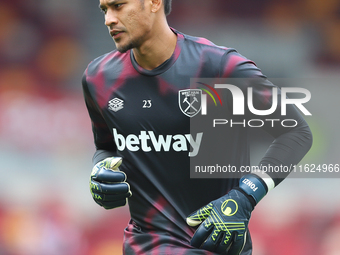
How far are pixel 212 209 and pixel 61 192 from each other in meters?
3.30

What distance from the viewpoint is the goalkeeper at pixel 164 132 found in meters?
2.44

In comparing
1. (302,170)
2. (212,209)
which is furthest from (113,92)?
(302,170)

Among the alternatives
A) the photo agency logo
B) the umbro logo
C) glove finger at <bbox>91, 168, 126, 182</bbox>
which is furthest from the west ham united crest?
glove finger at <bbox>91, 168, 126, 182</bbox>

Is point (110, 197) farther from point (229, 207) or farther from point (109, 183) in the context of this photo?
point (229, 207)

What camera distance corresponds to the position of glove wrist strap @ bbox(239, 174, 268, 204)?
2.26m

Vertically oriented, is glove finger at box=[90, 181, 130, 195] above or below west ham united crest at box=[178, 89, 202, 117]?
below

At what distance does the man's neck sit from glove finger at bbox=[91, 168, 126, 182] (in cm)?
53

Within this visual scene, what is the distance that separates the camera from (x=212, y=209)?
223 cm

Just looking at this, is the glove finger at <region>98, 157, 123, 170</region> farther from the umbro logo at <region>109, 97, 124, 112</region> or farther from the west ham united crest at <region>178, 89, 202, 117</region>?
the west ham united crest at <region>178, 89, 202, 117</region>

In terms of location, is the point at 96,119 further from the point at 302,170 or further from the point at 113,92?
the point at 302,170

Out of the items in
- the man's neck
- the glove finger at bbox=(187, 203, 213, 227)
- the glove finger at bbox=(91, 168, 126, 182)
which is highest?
the man's neck

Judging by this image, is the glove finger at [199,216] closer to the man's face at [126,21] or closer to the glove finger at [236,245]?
the glove finger at [236,245]

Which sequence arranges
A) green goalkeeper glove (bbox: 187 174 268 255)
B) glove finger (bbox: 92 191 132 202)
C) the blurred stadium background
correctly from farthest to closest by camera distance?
the blurred stadium background → glove finger (bbox: 92 191 132 202) → green goalkeeper glove (bbox: 187 174 268 255)

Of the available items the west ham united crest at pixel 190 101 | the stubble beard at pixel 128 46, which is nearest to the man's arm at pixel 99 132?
the stubble beard at pixel 128 46
